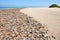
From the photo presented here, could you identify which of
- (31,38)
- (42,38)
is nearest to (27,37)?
(31,38)

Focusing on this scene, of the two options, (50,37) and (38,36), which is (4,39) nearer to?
(38,36)

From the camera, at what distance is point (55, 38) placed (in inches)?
158

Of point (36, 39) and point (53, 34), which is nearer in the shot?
point (36, 39)

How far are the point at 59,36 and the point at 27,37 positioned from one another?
989 millimetres

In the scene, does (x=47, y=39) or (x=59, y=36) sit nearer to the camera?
(x=47, y=39)

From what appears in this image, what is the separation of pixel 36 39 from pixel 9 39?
76cm

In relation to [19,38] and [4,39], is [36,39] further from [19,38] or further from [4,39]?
[4,39]

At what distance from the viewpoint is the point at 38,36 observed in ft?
13.1

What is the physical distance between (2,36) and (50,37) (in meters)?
1.44

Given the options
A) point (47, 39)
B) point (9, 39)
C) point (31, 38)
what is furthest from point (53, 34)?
point (9, 39)

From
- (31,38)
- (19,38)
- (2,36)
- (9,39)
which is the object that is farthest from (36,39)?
(2,36)

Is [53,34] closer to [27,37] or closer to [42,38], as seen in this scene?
[42,38]

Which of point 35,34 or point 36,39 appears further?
point 35,34

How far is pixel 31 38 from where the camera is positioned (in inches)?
151
